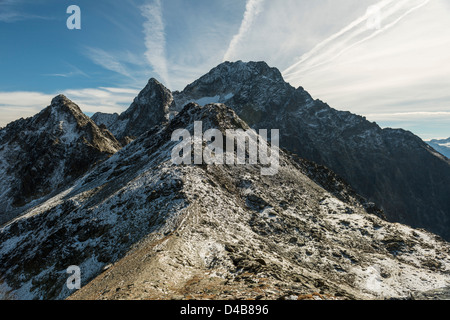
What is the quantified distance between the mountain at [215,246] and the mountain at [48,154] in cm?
Result: 4973

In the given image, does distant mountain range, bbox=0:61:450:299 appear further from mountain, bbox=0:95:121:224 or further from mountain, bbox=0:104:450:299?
mountain, bbox=0:95:121:224

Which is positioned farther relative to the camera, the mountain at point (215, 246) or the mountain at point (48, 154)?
the mountain at point (48, 154)

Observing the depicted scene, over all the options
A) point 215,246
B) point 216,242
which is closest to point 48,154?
point 216,242

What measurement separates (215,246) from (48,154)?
309 feet

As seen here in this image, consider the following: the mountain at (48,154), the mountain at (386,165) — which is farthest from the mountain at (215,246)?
the mountain at (386,165)

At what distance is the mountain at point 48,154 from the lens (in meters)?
78.4

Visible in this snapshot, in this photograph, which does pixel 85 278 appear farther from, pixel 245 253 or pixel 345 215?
pixel 345 215

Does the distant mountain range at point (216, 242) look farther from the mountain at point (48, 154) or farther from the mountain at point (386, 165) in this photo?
the mountain at point (386, 165)

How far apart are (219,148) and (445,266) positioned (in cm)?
3430

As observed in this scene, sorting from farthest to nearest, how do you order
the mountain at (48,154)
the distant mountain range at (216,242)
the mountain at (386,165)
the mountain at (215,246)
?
the mountain at (386,165) < the mountain at (48,154) < the distant mountain range at (216,242) < the mountain at (215,246)

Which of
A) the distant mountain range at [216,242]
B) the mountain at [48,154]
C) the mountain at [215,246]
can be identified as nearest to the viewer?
the mountain at [215,246]

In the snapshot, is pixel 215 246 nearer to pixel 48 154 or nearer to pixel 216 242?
A: pixel 216 242

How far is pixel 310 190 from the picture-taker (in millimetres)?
41281
